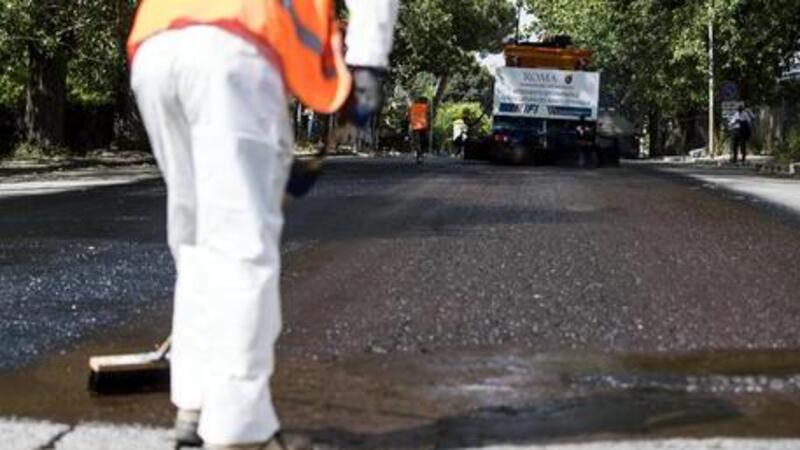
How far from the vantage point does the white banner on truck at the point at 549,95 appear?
33.1 meters

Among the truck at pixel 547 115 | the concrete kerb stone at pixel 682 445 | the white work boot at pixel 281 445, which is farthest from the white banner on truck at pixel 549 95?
the white work boot at pixel 281 445

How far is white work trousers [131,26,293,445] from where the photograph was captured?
3.44m

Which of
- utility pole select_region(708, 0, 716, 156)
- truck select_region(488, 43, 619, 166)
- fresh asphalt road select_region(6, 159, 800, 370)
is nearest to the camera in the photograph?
fresh asphalt road select_region(6, 159, 800, 370)

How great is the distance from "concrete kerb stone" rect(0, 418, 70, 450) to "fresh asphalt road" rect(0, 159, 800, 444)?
107cm

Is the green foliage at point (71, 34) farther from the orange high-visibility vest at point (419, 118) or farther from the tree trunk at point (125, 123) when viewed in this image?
the orange high-visibility vest at point (419, 118)

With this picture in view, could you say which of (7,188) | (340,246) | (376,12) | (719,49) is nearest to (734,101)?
(719,49)

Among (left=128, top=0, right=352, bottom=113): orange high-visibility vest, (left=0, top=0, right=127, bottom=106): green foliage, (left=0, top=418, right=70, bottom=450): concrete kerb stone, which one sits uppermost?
(left=0, top=0, right=127, bottom=106): green foliage

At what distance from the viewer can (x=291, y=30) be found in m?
3.54

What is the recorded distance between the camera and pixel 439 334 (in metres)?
6.18

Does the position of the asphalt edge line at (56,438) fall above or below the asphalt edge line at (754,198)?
below

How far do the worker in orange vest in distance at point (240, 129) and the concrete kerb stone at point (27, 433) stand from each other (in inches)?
31.1

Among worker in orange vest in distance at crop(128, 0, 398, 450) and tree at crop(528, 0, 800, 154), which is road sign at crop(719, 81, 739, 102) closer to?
tree at crop(528, 0, 800, 154)

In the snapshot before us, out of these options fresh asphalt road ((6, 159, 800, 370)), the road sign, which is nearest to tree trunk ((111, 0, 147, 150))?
the road sign

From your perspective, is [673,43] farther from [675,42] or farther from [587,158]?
[587,158]
